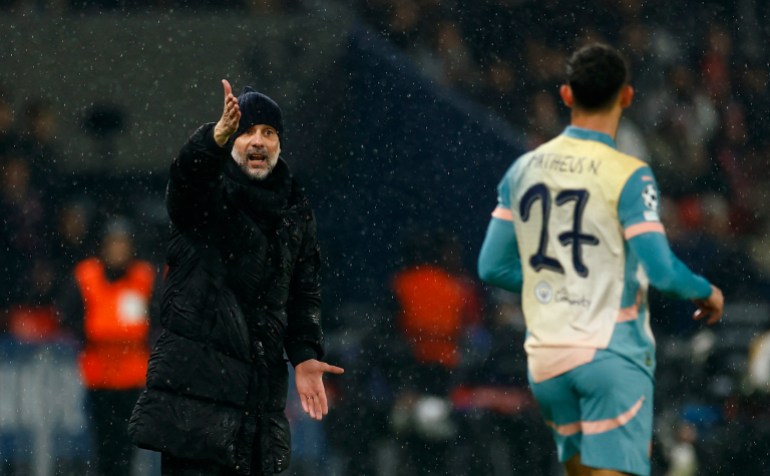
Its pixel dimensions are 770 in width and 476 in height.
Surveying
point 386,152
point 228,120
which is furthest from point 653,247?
point 386,152

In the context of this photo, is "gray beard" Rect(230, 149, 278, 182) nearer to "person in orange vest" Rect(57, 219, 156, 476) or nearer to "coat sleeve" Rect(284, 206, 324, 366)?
"coat sleeve" Rect(284, 206, 324, 366)

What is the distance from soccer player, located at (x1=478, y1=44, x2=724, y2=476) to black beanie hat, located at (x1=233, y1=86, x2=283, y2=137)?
1.17m

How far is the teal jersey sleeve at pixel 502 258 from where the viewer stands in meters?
5.29

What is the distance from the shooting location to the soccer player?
506 cm

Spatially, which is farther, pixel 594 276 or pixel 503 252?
pixel 503 252

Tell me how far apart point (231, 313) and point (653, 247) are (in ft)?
5.04

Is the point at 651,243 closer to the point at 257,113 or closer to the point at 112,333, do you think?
the point at 257,113

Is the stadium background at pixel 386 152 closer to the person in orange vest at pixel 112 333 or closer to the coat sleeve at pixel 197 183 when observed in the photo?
the person in orange vest at pixel 112 333

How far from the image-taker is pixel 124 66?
1136 cm

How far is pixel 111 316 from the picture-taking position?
9570 millimetres

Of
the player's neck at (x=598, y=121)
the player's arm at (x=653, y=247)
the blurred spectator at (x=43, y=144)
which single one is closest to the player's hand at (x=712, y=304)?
the player's arm at (x=653, y=247)

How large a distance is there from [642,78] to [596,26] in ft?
1.51

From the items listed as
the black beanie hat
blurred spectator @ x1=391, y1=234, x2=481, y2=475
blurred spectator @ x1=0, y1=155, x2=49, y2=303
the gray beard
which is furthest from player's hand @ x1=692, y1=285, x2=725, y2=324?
blurred spectator @ x1=0, y1=155, x2=49, y2=303

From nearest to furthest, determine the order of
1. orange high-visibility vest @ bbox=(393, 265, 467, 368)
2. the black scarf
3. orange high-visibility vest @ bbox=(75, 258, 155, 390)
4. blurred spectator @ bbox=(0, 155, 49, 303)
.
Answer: the black scarf → orange high-visibility vest @ bbox=(75, 258, 155, 390) → orange high-visibility vest @ bbox=(393, 265, 467, 368) → blurred spectator @ bbox=(0, 155, 49, 303)
